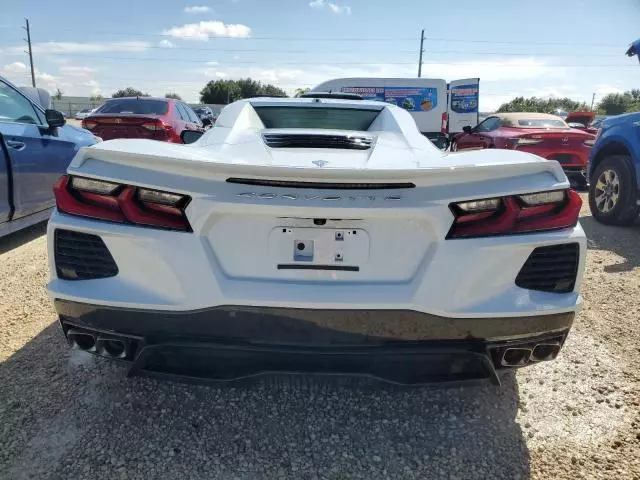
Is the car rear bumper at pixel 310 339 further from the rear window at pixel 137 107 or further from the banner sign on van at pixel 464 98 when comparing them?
the banner sign on van at pixel 464 98

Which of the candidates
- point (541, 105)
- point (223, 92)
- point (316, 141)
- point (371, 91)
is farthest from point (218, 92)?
point (316, 141)

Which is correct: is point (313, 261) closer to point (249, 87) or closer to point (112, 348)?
point (112, 348)

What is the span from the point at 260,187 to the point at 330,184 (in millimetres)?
253

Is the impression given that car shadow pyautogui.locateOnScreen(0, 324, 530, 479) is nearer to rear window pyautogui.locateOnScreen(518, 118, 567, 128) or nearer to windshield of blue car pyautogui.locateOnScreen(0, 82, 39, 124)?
windshield of blue car pyautogui.locateOnScreen(0, 82, 39, 124)

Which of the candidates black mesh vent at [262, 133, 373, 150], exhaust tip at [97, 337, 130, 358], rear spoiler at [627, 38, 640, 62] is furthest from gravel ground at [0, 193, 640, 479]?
rear spoiler at [627, 38, 640, 62]

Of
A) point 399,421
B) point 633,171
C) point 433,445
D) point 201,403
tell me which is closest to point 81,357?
point 201,403

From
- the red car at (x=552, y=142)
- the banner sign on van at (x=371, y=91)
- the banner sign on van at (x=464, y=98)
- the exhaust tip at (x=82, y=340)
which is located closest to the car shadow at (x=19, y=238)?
the exhaust tip at (x=82, y=340)

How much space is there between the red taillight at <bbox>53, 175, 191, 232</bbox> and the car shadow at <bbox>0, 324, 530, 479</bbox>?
2.34 ft

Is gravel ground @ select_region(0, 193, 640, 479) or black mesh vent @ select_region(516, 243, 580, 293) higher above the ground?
black mesh vent @ select_region(516, 243, 580, 293)

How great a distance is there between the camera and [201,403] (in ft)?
7.69

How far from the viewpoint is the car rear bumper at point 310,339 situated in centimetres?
176

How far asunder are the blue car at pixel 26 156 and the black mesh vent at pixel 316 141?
2.92 m

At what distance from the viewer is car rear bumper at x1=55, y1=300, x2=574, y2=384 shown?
1.76 meters

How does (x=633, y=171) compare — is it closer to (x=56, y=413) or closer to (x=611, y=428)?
(x=611, y=428)
